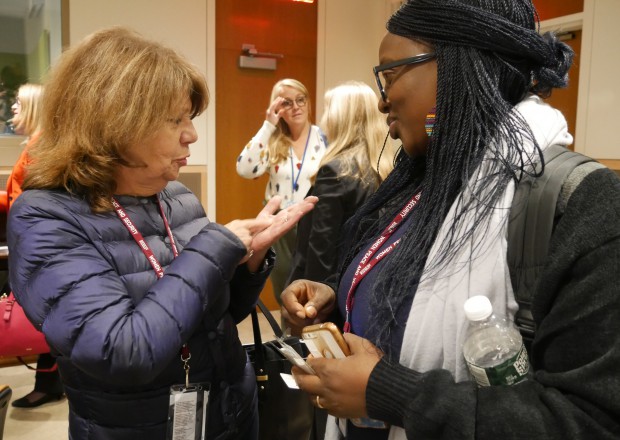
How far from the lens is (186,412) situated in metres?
1.37

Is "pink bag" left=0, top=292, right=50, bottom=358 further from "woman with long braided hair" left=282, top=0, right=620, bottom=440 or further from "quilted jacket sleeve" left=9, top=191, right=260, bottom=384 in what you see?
"woman with long braided hair" left=282, top=0, right=620, bottom=440

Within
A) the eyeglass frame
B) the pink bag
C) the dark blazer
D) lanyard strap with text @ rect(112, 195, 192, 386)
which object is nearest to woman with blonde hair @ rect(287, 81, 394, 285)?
the dark blazer

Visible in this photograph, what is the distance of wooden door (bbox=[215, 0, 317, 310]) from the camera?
Result: 16.2 ft

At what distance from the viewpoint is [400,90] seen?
1.08 metres

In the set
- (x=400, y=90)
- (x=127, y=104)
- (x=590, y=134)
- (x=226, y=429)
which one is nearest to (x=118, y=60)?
(x=127, y=104)

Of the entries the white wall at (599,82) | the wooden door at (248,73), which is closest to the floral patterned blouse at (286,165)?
the wooden door at (248,73)

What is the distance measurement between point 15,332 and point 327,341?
235 centimetres

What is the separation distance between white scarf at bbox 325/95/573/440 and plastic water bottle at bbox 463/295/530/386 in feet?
0.07

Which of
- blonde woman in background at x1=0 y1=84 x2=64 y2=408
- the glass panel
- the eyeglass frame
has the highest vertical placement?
the glass panel

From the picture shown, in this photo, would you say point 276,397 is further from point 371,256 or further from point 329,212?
point 329,212

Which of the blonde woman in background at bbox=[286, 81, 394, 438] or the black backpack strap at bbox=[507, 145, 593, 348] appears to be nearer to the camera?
the black backpack strap at bbox=[507, 145, 593, 348]

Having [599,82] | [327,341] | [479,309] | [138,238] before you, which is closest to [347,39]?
[599,82]

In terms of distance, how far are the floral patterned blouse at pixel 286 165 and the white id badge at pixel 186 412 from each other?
2.37 meters

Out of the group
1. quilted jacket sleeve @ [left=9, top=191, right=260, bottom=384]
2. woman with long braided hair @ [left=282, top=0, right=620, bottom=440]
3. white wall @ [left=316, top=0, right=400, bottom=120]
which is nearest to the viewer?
woman with long braided hair @ [left=282, top=0, right=620, bottom=440]
